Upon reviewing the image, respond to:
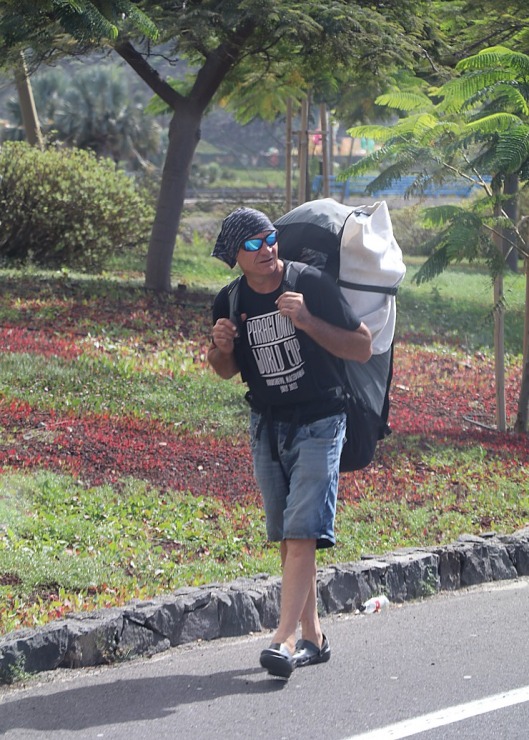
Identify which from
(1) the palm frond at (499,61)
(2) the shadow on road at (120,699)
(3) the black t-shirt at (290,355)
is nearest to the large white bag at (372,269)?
(3) the black t-shirt at (290,355)

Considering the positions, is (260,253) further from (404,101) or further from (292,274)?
(404,101)

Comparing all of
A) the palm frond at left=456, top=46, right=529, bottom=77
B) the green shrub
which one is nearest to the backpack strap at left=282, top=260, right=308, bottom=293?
the palm frond at left=456, top=46, right=529, bottom=77

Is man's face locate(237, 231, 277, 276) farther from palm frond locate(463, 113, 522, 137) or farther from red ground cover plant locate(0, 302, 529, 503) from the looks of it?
palm frond locate(463, 113, 522, 137)

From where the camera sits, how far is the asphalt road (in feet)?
14.7

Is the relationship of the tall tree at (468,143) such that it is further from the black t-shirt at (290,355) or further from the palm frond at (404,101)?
the black t-shirt at (290,355)

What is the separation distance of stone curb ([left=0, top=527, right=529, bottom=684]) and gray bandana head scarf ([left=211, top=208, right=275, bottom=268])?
175 cm

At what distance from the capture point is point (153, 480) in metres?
8.51

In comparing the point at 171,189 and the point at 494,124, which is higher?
the point at 494,124

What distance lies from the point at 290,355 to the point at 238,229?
58cm

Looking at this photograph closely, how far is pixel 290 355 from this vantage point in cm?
494

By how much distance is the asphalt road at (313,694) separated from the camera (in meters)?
4.47

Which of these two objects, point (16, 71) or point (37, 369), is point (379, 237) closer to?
→ point (37, 369)

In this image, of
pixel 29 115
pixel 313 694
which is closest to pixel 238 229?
pixel 313 694

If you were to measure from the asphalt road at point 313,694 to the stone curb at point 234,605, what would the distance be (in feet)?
0.28
